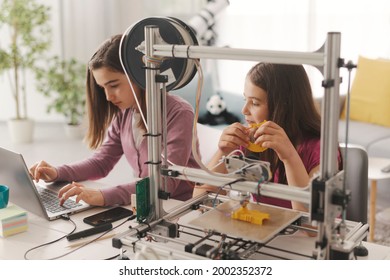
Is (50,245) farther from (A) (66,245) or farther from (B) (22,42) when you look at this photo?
(B) (22,42)

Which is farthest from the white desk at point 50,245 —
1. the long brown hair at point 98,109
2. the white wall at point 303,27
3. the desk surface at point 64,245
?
the white wall at point 303,27

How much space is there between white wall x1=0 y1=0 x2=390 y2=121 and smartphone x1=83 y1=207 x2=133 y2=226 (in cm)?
280

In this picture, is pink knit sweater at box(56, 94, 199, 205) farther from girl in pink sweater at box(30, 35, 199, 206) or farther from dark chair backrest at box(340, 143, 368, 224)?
dark chair backrest at box(340, 143, 368, 224)

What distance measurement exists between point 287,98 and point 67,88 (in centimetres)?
318

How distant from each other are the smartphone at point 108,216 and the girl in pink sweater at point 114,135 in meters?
0.05

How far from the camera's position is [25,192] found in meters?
1.57

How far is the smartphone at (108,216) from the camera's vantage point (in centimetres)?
150

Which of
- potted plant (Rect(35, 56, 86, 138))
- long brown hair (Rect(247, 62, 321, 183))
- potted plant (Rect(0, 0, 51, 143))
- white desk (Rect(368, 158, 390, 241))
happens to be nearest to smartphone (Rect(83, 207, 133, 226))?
long brown hair (Rect(247, 62, 321, 183))

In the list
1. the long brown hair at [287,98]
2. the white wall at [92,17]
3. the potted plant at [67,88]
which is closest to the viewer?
the long brown hair at [287,98]

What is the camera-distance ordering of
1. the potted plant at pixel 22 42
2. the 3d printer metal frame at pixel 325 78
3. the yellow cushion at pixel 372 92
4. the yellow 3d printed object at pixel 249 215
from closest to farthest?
the 3d printer metal frame at pixel 325 78
the yellow 3d printed object at pixel 249 215
the yellow cushion at pixel 372 92
the potted plant at pixel 22 42

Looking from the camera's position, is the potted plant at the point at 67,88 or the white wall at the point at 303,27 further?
the potted plant at the point at 67,88

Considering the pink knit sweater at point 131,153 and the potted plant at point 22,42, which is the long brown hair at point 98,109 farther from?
the potted plant at point 22,42

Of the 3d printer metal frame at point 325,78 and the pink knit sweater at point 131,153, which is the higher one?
the 3d printer metal frame at point 325,78

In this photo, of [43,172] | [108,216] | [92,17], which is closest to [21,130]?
[92,17]
